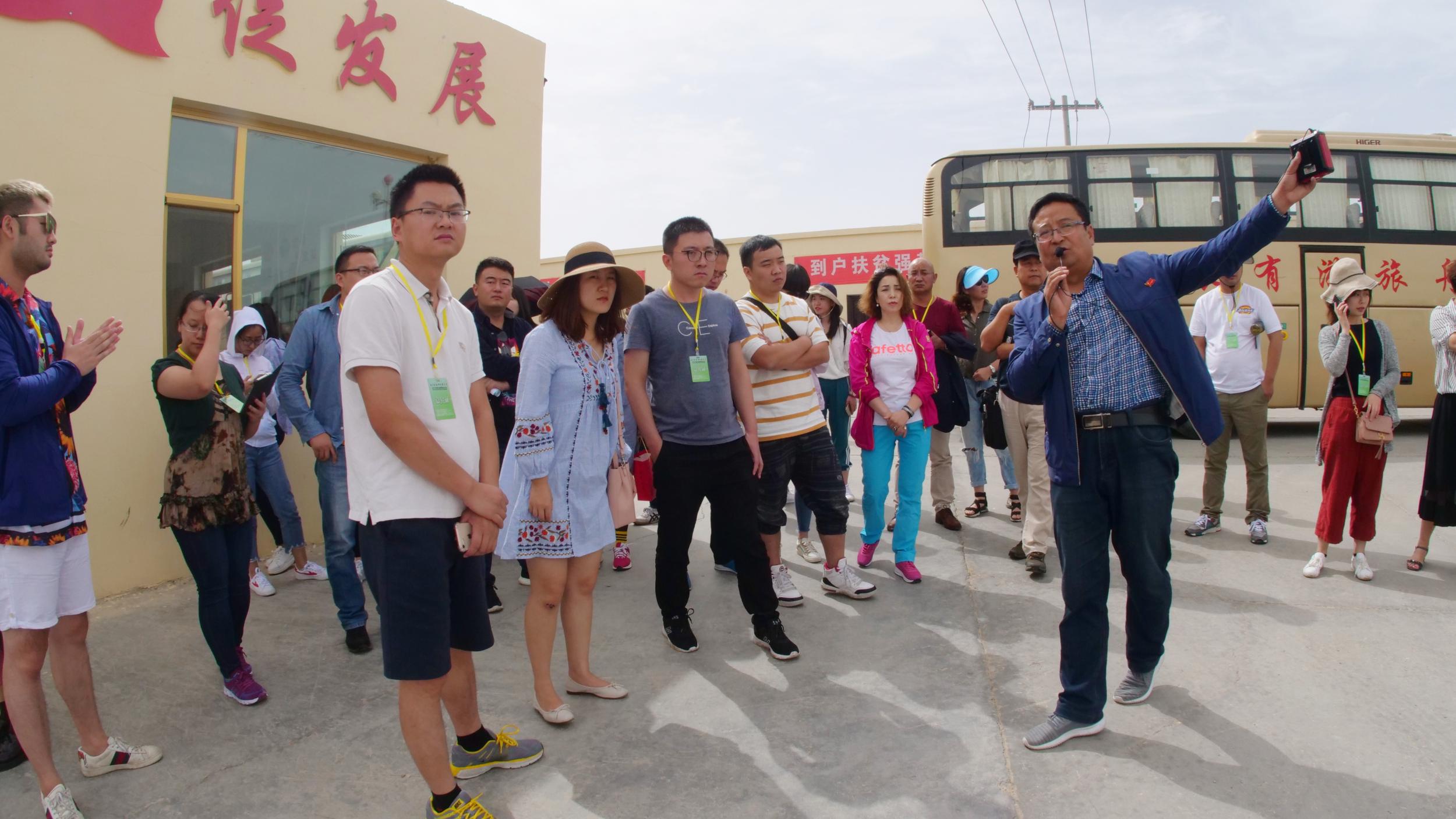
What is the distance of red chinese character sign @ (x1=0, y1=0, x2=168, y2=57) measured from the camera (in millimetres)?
4301

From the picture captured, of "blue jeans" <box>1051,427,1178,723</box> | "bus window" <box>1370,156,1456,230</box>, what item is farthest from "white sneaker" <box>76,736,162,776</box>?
"bus window" <box>1370,156,1456,230</box>

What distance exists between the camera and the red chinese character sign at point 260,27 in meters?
5.09

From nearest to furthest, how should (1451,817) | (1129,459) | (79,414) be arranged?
1. (1451,817)
2. (1129,459)
3. (79,414)

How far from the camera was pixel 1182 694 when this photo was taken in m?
3.33

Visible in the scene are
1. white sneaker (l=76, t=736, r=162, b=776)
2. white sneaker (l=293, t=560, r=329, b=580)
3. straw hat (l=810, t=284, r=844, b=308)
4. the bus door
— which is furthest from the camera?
the bus door

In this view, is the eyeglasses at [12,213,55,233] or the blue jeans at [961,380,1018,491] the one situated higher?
the eyeglasses at [12,213,55,233]

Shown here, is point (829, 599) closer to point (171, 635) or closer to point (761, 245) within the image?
point (761, 245)

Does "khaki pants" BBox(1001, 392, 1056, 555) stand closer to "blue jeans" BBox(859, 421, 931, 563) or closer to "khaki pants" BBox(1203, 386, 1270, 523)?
"blue jeans" BBox(859, 421, 931, 563)

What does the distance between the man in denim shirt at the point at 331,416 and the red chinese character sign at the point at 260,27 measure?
2.06 metres

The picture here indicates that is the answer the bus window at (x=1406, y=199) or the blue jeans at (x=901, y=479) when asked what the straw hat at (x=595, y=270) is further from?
the bus window at (x=1406, y=199)

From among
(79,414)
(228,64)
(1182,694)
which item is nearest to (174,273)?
(79,414)

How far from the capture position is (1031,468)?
207 inches

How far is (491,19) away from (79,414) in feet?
13.6

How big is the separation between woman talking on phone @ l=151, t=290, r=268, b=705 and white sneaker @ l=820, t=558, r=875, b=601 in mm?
2805
